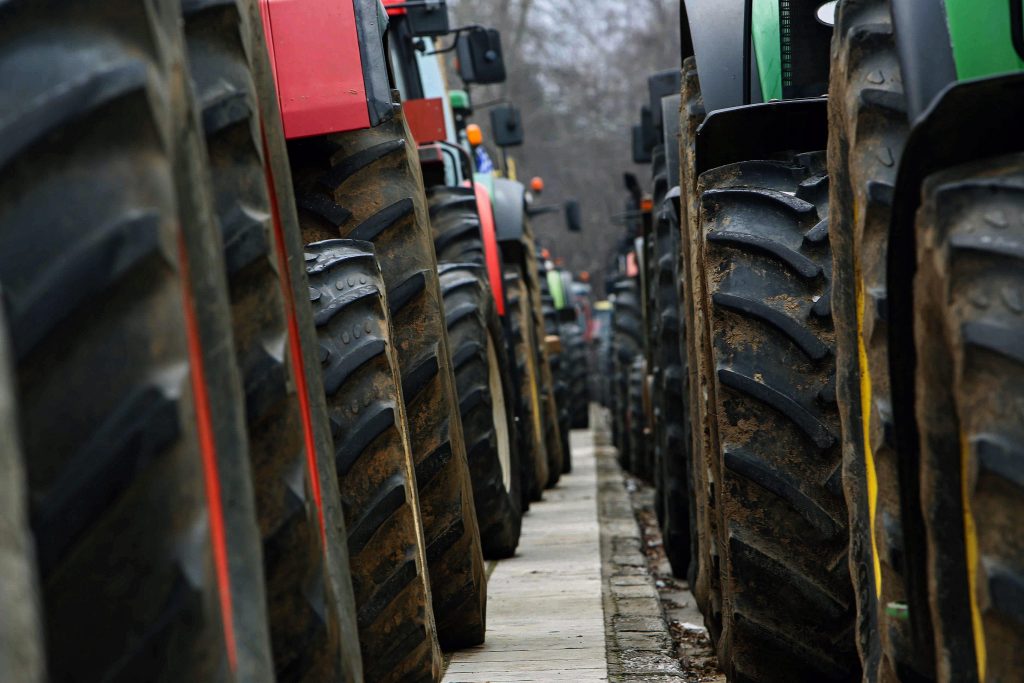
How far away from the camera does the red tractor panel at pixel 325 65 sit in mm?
4359

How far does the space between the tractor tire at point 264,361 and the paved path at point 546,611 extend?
2.05 m

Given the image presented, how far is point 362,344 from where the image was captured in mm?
3537

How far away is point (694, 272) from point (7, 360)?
296 cm

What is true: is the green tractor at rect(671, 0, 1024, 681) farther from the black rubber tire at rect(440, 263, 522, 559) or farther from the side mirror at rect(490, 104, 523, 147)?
the side mirror at rect(490, 104, 523, 147)

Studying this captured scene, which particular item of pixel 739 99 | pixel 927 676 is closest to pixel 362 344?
pixel 739 99

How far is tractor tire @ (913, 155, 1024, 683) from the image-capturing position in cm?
167

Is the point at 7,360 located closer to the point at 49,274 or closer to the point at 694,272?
the point at 49,274

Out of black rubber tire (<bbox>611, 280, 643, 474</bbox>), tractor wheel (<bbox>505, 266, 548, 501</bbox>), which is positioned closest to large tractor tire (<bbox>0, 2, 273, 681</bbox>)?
tractor wheel (<bbox>505, 266, 548, 501</bbox>)

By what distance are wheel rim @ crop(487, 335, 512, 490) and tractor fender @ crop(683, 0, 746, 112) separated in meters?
1.94

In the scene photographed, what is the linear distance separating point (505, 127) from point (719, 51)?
394 inches

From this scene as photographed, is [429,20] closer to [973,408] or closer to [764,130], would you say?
[764,130]

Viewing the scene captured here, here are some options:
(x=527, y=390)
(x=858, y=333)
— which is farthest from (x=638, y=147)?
(x=858, y=333)

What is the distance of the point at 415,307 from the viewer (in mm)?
4191

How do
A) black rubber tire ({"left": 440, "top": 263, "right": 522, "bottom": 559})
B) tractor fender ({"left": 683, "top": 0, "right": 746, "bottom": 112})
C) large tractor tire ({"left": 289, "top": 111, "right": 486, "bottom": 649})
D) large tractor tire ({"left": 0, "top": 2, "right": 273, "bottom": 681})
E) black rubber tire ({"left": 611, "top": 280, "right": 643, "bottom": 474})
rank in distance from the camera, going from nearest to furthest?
large tractor tire ({"left": 0, "top": 2, "right": 273, "bottom": 681})
large tractor tire ({"left": 289, "top": 111, "right": 486, "bottom": 649})
tractor fender ({"left": 683, "top": 0, "right": 746, "bottom": 112})
black rubber tire ({"left": 440, "top": 263, "right": 522, "bottom": 559})
black rubber tire ({"left": 611, "top": 280, "right": 643, "bottom": 474})
